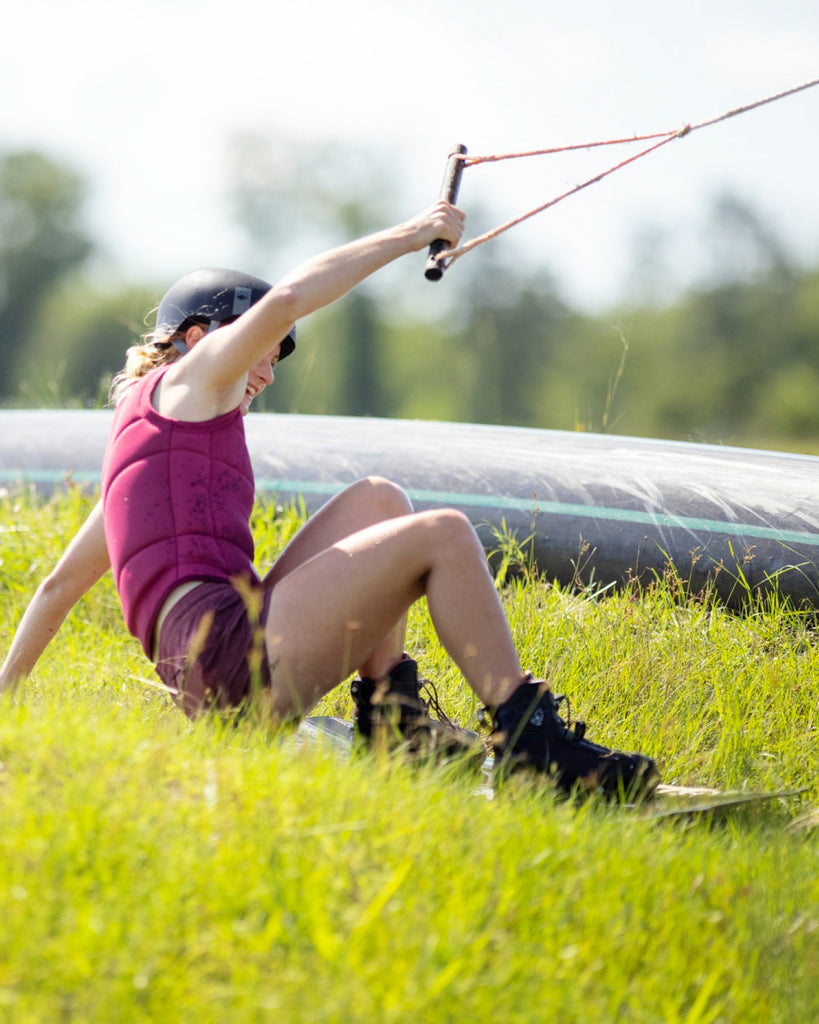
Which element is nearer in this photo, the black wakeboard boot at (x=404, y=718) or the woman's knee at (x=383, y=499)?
the black wakeboard boot at (x=404, y=718)

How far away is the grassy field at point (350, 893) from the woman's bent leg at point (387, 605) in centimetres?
19

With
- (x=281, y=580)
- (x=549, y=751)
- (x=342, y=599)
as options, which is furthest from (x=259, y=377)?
(x=549, y=751)

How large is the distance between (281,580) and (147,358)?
794 mm

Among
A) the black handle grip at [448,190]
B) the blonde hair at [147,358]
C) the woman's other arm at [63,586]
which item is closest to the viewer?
the black handle grip at [448,190]

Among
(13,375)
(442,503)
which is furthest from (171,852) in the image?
(13,375)

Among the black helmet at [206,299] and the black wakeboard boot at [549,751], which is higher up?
the black helmet at [206,299]

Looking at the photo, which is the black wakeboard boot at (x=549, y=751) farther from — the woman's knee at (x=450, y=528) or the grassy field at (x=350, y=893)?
the woman's knee at (x=450, y=528)

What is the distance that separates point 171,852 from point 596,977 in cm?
67

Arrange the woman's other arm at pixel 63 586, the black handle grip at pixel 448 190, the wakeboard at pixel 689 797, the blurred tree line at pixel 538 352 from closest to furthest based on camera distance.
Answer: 1. the wakeboard at pixel 689 797
2. the black handle grip at pixel 448 190
3. the woman's other arm at pixel 63 586
4. the blurred tree line at pixel 538 352

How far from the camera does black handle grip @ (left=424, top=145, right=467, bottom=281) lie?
8.49 ft

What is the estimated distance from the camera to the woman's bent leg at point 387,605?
2465mm

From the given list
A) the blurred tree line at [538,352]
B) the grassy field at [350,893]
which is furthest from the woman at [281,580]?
the blurred tree line at [538,352]

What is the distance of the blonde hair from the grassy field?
87 centimetres

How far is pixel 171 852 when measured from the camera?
1733 millimetres
